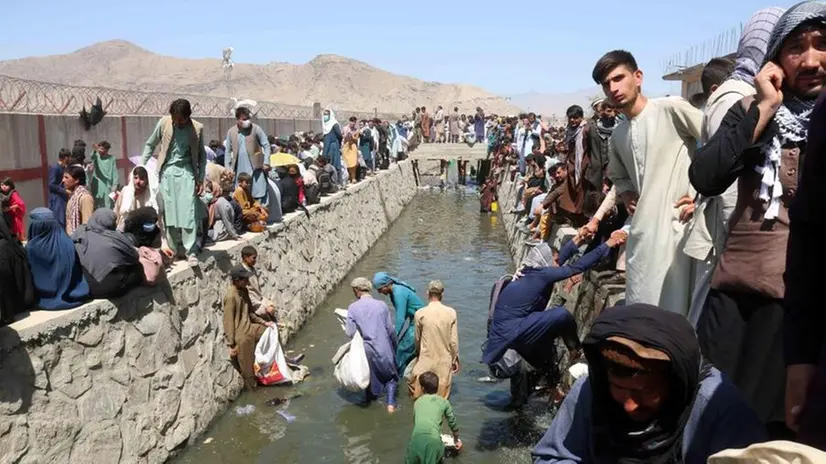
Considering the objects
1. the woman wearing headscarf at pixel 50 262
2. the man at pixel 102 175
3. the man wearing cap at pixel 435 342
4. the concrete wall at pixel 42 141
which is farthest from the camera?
the man at pixel 102 175

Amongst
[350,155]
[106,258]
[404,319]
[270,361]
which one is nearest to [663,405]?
[106,258]

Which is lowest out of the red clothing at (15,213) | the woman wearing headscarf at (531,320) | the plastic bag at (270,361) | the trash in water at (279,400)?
the trash in water at (279,400)

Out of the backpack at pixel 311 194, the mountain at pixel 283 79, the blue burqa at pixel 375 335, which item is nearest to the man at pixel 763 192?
the blue burqa at pixel 375 335

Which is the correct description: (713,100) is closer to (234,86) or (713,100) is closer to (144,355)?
(144,355)

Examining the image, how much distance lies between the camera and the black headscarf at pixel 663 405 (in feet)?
5.66

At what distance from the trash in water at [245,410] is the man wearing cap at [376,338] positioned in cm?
131

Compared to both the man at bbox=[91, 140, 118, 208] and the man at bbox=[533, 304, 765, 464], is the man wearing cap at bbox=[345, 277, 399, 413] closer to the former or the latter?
the man at bbox=[91, 140, 118, 208]

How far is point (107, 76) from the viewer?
9388 centimetres

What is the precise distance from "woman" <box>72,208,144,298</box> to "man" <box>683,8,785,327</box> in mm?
4568

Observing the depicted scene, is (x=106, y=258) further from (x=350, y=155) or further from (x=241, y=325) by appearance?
(x=350, y=155)

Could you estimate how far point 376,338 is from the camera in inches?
286

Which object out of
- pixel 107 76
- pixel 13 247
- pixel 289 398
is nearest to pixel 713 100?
pixel 13 247

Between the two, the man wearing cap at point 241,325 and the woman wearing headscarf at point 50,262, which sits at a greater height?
the woman wearing headscarf at point 50,262

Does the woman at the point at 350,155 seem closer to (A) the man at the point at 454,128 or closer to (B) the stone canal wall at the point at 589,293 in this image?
(B) the stone canal wall at the point at 589,293
